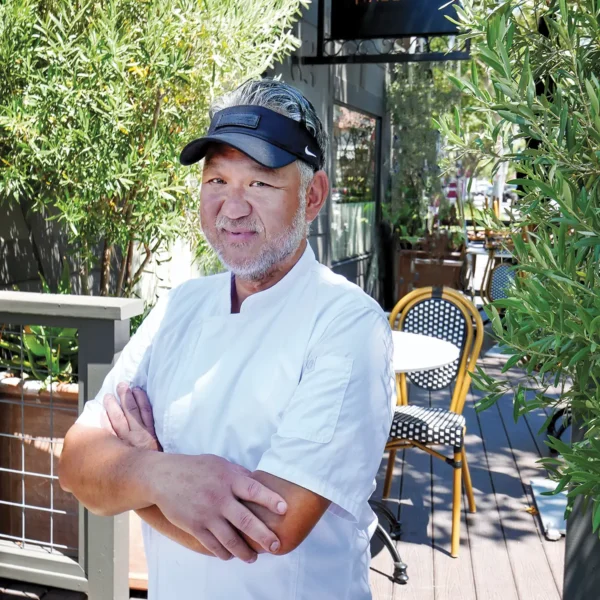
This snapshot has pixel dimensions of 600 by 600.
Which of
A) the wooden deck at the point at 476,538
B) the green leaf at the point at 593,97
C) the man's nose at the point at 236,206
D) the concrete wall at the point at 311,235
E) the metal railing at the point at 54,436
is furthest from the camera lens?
the concrete wall at the point at 311,235

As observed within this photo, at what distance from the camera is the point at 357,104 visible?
10.6 metres

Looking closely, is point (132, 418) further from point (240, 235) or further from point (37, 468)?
point (37, 468)

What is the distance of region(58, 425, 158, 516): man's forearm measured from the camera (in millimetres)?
1527

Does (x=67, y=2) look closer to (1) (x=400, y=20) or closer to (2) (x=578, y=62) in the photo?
(2) (x=578, y=62)

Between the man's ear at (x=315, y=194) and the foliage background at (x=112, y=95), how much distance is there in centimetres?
152

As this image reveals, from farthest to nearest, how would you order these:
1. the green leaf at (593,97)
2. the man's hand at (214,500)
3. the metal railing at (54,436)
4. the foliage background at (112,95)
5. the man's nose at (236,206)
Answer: the foliage background at (112,95) → the metal railing at (54,436) → the man's nose at (236,206) → the man's hand at (214,500) → the green leaf at (593,97)

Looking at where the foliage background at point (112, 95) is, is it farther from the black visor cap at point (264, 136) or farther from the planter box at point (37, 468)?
the black visor cap at point (264, 136)

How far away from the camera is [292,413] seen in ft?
4.84

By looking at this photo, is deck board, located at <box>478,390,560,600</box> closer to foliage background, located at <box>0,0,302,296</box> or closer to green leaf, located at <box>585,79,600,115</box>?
foliage background, located at <box>0,0,302,296</box>

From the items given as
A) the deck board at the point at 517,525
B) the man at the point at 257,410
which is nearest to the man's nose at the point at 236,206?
the man at the point at 257,410

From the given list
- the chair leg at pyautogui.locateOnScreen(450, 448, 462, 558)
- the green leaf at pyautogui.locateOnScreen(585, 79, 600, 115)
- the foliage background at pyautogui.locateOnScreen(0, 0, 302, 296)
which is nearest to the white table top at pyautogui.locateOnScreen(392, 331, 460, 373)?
the chair leg at pyautogui.locateOnScreen(450, 448, 462, 558)

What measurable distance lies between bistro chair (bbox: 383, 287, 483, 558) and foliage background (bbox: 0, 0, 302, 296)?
1.71 m

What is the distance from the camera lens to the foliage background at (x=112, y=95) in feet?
9.95

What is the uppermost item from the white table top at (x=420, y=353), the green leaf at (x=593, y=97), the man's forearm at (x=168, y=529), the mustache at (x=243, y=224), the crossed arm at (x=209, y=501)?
the green leaf at (x=593, y=97)
